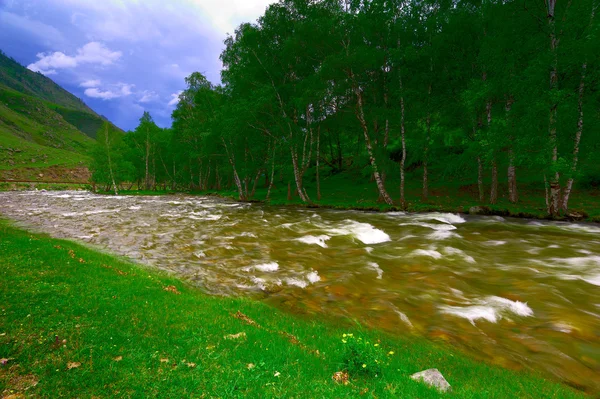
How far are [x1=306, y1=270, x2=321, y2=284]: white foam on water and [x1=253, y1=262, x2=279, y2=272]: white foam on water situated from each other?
1865 mm

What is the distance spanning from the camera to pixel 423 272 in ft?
45.6

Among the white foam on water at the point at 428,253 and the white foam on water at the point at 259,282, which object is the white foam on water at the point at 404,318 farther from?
the white foam on water at the point at 428,253

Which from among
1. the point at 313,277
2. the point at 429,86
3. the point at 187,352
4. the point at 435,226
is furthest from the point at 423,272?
the point at 429,86

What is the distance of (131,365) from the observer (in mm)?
5500

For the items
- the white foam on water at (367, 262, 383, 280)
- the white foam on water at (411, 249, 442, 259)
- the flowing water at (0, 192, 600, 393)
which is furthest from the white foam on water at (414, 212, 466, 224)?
the white foam on water at (367, 262, 383, 280)

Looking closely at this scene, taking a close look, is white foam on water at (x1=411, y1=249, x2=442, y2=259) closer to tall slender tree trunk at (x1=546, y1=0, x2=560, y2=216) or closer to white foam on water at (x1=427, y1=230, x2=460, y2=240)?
white foam on water at (x1=427, y1=230, x2=460, y2=240)

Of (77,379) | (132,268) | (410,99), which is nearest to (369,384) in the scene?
(77,379)

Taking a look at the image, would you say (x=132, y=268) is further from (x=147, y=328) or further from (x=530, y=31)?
(x=530, y=31)

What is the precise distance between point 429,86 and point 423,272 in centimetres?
2683

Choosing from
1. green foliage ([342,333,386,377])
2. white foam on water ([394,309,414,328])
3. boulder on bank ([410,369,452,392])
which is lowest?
white foam on water ([394,309,414,328])

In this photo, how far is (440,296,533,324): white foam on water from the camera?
9.71 m

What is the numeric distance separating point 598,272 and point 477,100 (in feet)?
61.2

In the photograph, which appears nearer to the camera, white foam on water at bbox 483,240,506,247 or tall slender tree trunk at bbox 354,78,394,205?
white foam on water at bbox 483,240,506,247

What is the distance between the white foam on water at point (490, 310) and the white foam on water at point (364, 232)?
30.3ft
